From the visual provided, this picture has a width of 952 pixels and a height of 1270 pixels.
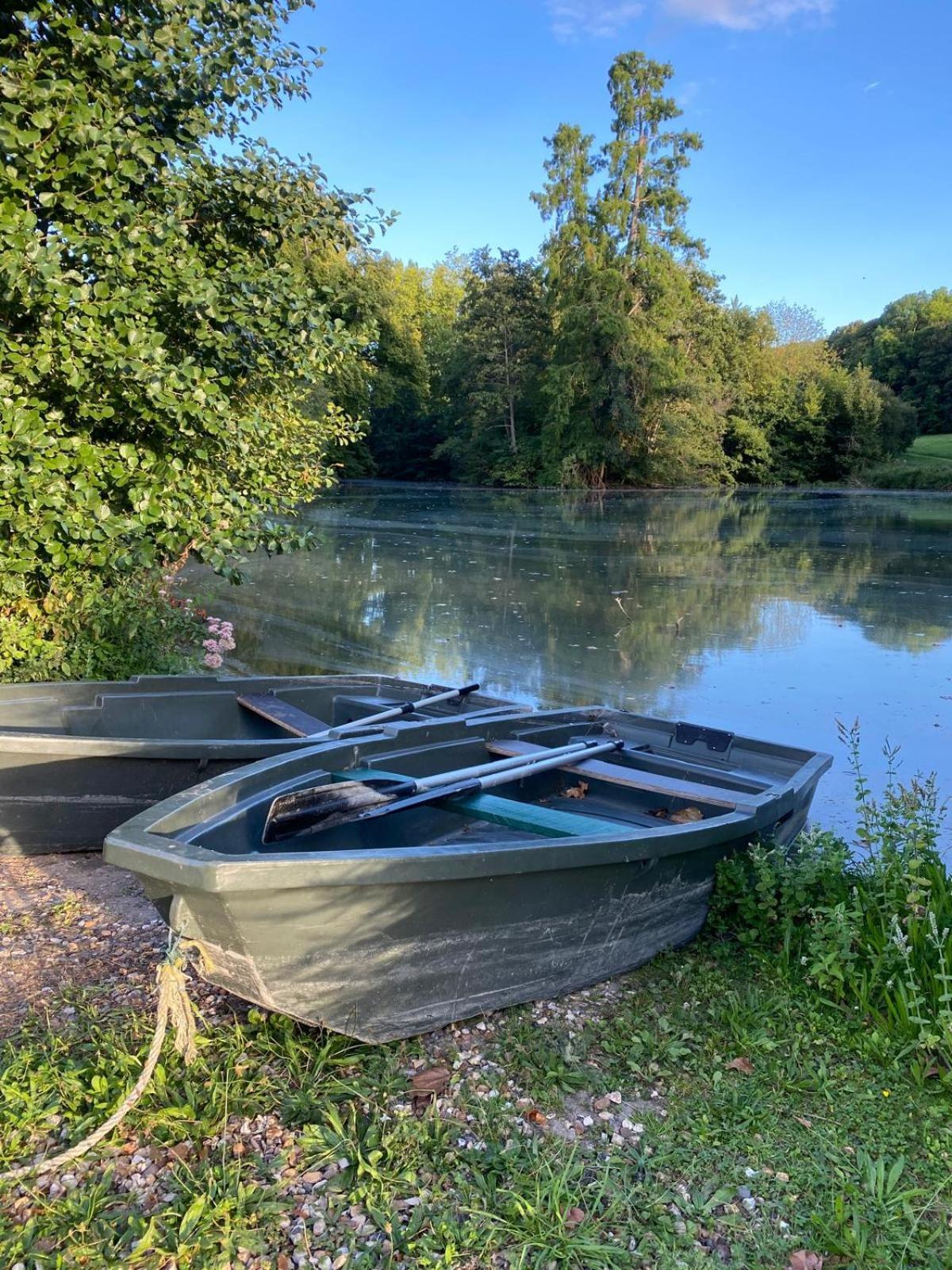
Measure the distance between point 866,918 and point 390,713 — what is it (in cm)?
241

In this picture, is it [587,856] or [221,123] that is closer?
[587,856]

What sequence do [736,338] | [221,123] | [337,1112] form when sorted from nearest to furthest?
[337,1112], [221,123], [736,338]

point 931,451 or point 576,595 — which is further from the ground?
point 931,451

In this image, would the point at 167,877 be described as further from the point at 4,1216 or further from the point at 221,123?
the point at 221,123

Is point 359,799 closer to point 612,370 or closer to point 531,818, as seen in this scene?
point 531,818

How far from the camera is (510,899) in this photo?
2.72m

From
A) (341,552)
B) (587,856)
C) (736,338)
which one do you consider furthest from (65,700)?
(736,338)

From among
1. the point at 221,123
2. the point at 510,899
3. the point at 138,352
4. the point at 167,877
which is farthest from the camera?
the point at 221,123

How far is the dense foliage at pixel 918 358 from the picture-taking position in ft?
182

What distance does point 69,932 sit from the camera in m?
3.35

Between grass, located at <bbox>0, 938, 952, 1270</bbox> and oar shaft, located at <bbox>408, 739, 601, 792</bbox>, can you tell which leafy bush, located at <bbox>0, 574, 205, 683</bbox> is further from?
grass, located at <bbox>0, 938, 952, 1270</bbox>

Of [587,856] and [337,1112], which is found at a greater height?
[587,856]

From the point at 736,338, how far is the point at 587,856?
43.6m

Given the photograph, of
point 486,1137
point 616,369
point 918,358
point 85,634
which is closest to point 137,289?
point 85,634
